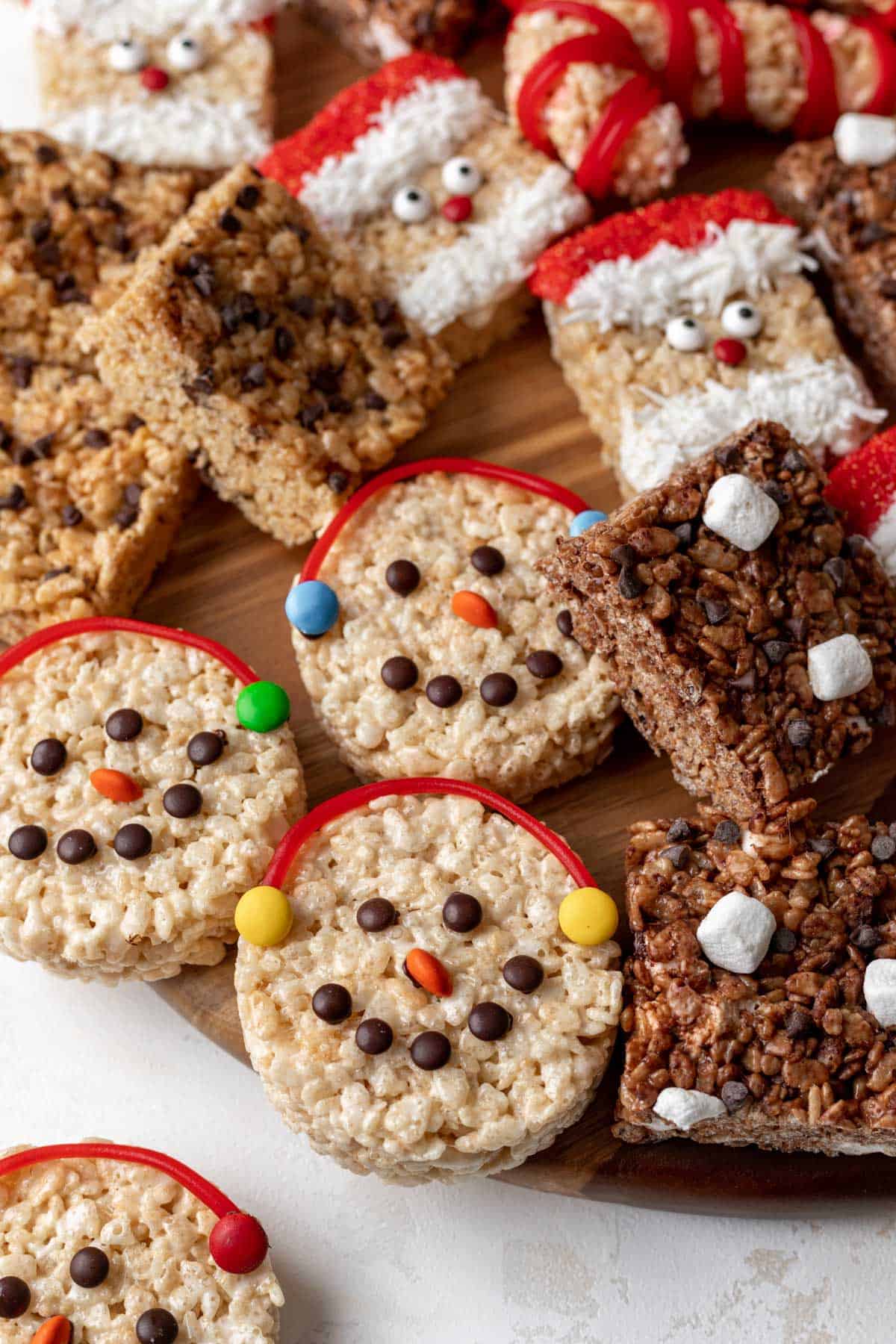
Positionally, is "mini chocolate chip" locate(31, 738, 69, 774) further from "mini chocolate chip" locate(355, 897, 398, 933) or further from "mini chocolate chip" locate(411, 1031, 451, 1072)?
"mini chocolate chip" locate(411, 1031, 451, 1072)

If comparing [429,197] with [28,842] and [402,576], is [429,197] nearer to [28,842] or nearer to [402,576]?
[402,576]

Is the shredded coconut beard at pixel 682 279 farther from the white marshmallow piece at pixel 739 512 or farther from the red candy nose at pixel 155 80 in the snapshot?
the red candy nose at pixel 155 80

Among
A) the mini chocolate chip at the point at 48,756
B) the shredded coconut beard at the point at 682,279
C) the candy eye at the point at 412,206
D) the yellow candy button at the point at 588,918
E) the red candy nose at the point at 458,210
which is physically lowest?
the yellow candy button at the point at 588,918

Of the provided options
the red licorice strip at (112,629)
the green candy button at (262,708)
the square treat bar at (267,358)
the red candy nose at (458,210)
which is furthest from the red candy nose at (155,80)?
the green candy button at (262,708)

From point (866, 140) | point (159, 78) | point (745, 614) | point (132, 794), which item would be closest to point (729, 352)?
point (866, 140)

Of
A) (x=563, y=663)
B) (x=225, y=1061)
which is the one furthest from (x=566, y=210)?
(x=225, y=1061)

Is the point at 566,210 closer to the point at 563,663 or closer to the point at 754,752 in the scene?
the point at 563,663
